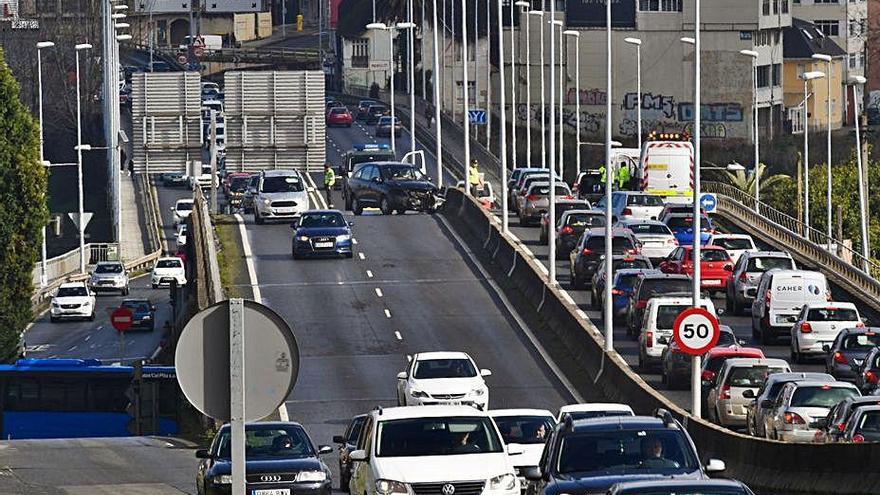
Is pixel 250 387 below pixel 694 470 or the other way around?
the other way around

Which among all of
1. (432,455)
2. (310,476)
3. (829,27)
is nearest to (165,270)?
(310,476)

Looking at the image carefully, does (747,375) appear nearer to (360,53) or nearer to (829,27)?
(829,27)

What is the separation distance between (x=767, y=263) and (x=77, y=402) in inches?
669

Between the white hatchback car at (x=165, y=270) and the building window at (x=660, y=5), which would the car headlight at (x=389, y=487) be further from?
the building window at (x=660, y=5)

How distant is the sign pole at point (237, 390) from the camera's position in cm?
1260

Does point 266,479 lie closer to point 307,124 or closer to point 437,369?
point 437,369

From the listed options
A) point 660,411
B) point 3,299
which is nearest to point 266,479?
point 660,411

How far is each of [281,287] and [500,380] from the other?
44.0 feet

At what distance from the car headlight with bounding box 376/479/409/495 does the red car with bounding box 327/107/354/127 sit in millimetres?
125398

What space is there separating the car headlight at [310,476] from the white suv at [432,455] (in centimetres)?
112

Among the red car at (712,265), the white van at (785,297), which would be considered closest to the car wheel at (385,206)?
the red car at (712,265)

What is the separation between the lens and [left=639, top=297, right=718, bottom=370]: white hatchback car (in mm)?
44406

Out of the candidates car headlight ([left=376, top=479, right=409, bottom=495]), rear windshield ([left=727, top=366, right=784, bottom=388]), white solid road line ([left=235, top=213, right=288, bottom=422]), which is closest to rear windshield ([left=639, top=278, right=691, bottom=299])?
white solid road line ([left=235, top=213, right=288, bottom=422])

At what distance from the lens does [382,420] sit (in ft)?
74.3
